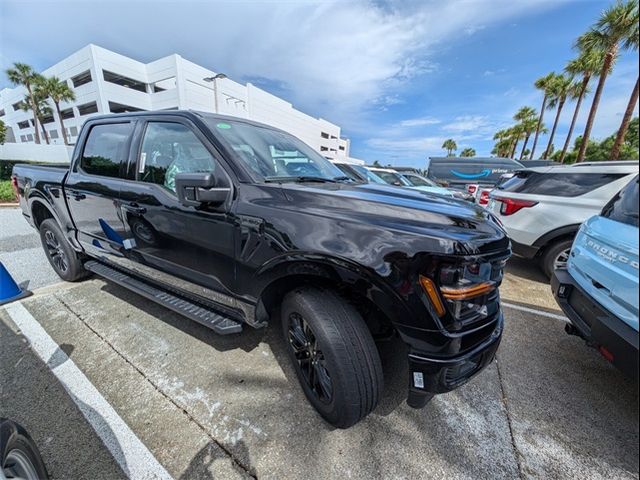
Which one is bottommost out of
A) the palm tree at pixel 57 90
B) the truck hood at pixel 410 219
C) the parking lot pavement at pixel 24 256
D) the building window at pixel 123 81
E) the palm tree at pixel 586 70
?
the parking lot pavement at pixel 24 256

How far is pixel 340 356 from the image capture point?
5.42 ft

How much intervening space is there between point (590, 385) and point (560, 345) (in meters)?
0.60

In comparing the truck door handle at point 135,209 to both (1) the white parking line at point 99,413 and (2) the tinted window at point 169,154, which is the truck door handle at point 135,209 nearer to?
(2) the tinted window at point 169,154

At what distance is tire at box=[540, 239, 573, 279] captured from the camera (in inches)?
157

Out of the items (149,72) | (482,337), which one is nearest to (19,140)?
(149,72)

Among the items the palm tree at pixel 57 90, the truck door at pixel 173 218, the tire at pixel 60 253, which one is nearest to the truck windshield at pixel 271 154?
the truck door at pixel 173 218

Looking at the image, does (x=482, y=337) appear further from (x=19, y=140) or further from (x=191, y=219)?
(x=19, y=140)

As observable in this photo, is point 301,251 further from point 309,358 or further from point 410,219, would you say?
point 309,358

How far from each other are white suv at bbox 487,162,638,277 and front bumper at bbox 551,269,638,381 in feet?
5.99

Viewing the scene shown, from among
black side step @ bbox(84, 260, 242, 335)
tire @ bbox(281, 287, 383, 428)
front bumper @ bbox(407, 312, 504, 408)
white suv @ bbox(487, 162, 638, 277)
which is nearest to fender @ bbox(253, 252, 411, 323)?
tire @ bbox(281, 287, 383, 428)

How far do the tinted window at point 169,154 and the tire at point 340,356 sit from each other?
129 cm

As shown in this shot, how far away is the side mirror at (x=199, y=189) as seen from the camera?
1.80 m

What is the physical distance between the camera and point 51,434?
1.78 metres

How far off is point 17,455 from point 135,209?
5.72ft
